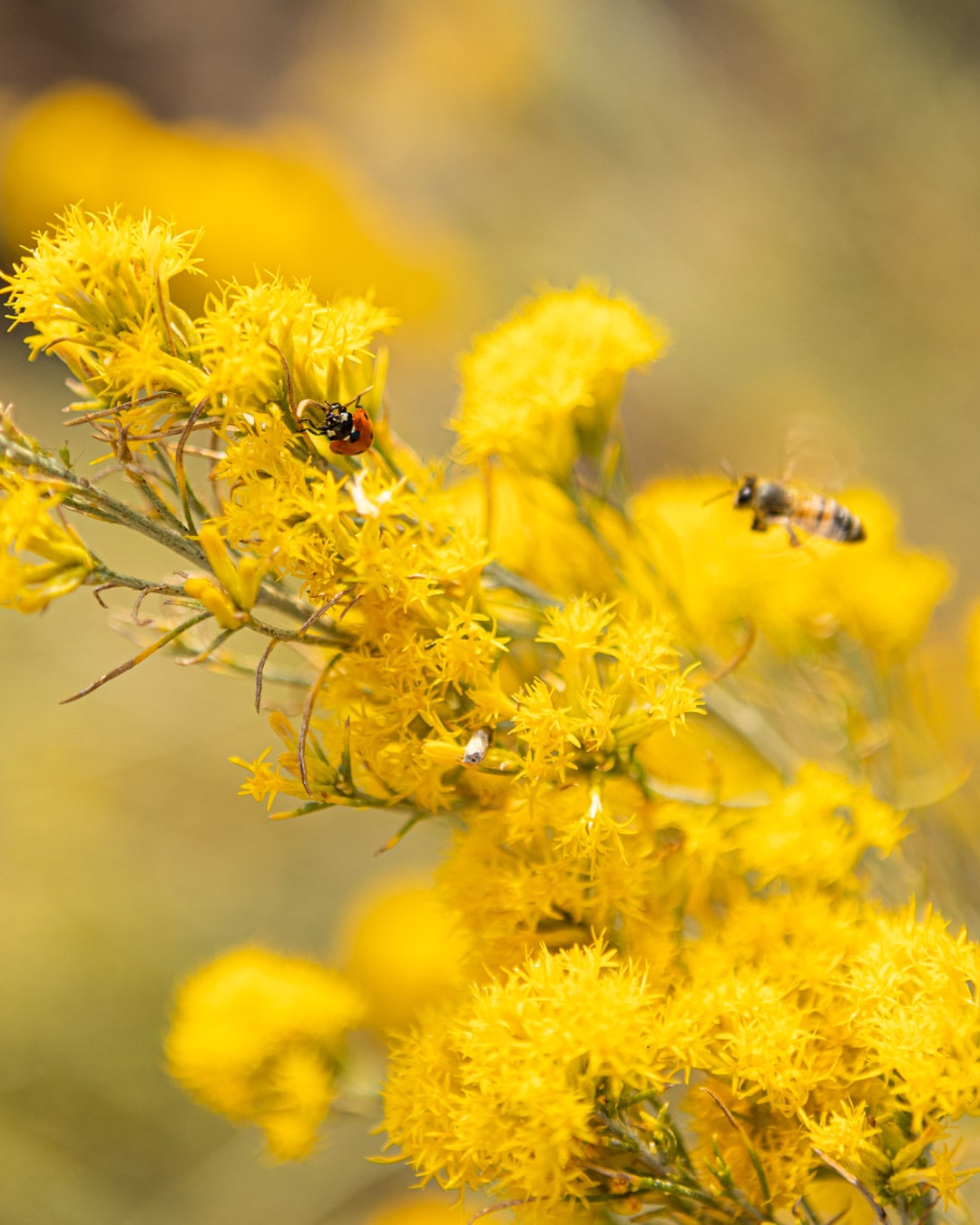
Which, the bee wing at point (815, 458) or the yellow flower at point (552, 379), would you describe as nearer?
the yellow flower at point (552, 379)

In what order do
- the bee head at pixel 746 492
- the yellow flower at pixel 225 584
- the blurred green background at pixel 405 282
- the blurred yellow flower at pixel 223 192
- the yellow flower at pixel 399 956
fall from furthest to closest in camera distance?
the blurred yellow flower at pixel 223 192 → the blurred green background at pixel 405 282 → the yellow flower at pixel 399 956 → the bee head at pixel 746 492 → the yellow flower at pixel 225 584

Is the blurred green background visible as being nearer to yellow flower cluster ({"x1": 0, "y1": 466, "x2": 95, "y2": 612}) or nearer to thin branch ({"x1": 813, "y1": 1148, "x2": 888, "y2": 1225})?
thin branch ({"x1": 813, "y1": 1148, "x2": 888, "y2": 1225})

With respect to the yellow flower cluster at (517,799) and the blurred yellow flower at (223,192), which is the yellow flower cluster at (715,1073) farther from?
the blurred yellow flower at (223,192)

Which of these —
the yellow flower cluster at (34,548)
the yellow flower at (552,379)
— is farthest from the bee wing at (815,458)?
the yellow flower cluster at (34,548)

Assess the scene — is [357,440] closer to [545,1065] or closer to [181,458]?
[181,458]

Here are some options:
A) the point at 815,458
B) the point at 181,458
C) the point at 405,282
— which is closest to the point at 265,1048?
the point at 181,458

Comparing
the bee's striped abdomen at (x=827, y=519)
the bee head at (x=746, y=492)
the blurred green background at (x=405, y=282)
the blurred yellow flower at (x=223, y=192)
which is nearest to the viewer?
the bee's striped abdomen at (x=827, y=519)
